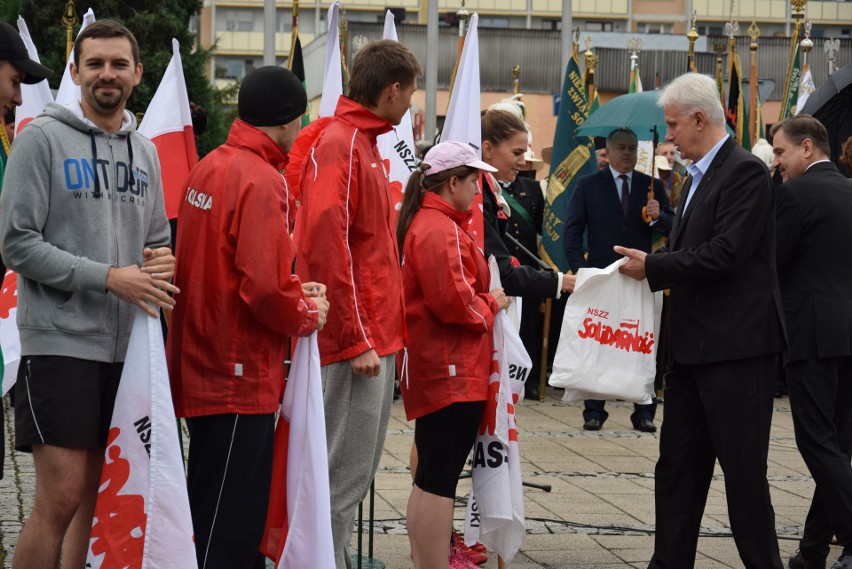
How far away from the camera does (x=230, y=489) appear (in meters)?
4.61

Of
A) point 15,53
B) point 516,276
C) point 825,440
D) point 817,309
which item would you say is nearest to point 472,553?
point 516,276

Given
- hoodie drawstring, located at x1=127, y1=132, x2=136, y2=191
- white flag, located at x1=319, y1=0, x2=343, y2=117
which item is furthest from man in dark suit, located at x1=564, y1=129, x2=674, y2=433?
hoodie drawstring, located at x1=127, y1=132, x2=136, y2=191

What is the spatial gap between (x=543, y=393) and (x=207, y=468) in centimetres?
838

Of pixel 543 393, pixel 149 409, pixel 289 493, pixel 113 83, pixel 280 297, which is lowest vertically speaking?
pixel 543 393

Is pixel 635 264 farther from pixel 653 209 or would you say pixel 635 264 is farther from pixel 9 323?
pixel 653 209

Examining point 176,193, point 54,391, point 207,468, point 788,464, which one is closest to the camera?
point 54,391

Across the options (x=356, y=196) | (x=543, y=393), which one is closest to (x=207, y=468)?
(x=356, y=196)

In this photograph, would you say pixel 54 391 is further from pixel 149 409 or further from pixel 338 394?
pixel 338 394

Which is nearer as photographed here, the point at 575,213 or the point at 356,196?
the point at 356,196

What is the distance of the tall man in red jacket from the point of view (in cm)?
499

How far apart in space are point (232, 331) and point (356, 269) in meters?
0.69

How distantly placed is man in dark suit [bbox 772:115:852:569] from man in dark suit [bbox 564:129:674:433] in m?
4.41

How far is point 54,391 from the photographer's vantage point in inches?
170

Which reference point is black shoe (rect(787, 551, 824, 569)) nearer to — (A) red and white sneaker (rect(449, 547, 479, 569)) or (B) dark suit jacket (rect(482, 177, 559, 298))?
(A) red and white sneaker (rect(449, 547, 479, 569))
